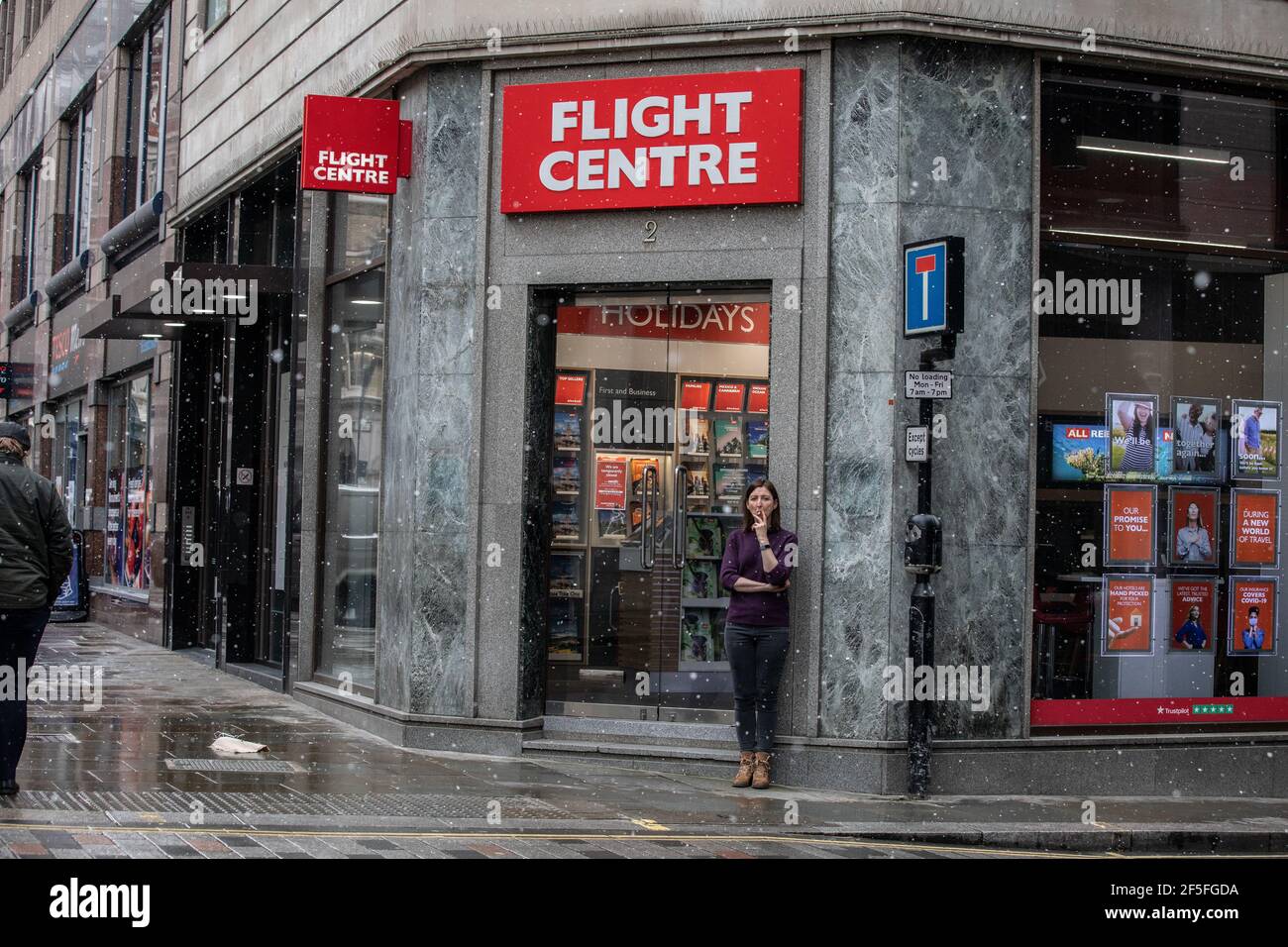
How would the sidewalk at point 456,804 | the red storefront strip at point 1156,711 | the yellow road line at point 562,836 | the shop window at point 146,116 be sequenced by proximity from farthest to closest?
the shop window at point 146,116, the red storefront strip at point 1156,711, the sidewalk at point 456,804, the yellow road line at point 562,836

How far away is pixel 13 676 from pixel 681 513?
498cm

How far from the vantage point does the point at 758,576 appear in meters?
11.0

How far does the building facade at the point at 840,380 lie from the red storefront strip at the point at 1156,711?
33 millimetres

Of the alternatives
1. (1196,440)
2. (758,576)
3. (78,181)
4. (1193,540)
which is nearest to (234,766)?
(758,576)

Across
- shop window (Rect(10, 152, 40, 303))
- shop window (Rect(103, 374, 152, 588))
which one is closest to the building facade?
shop window (Rect(103, 374, 152, 588))

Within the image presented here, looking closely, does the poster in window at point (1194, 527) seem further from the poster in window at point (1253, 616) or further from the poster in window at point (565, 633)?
the poster in window at point (565, 633)

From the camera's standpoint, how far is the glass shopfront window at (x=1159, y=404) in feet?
38.5

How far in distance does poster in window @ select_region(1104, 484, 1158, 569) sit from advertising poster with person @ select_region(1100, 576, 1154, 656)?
15cm

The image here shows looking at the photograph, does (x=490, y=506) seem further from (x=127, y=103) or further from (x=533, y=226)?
(x=127, y=103)

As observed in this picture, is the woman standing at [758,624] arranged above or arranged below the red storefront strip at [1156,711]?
above

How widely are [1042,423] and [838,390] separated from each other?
165cm

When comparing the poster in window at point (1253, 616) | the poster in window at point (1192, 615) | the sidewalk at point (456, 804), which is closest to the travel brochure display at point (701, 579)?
the sidewalk at point (456, 804)

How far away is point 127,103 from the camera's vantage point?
23672 mm

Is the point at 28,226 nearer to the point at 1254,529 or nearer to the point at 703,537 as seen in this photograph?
the point at 703,537
